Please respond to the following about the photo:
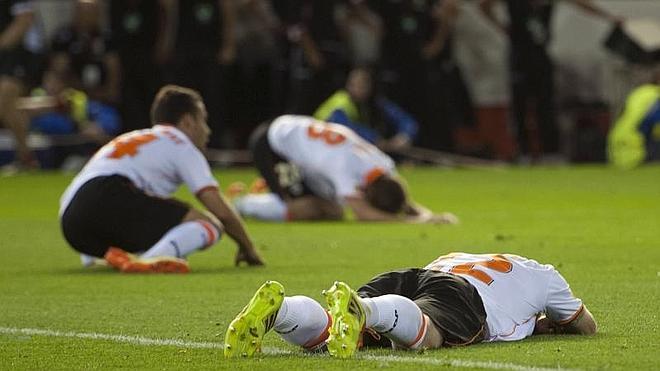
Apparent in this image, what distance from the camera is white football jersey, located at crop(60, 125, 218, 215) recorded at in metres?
8.80

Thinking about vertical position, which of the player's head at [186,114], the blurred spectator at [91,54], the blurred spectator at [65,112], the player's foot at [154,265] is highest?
the player's head at [186,114]

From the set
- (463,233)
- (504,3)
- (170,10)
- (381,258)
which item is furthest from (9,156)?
(381,258)

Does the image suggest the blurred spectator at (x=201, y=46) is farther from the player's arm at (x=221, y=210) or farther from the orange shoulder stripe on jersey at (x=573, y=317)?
the orange shoulder stripe on jersey at (x=573, y=317)

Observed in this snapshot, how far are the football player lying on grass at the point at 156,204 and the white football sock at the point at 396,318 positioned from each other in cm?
350

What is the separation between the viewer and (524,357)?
527 centimetres

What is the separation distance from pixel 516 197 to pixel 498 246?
5.85 metres

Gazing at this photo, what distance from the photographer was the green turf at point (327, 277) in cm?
545

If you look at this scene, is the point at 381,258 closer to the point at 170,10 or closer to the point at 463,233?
the point at 463,233

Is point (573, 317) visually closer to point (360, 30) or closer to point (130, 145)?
point (130, 145)

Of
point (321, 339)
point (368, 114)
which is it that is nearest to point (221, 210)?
point (321, 339)

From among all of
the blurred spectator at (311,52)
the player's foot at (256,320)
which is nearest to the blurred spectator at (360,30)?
the blurred spectator at (311,52)

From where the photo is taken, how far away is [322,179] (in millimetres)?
13336

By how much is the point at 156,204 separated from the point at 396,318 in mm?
4006

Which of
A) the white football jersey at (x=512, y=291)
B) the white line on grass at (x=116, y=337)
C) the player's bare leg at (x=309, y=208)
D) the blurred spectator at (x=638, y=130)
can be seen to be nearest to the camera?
the white football jersey at (x=512, y=291)
